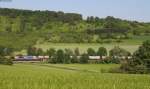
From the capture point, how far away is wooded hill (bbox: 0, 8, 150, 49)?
121 m

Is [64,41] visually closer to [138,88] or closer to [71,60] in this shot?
[71,60]

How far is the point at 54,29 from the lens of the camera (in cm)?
13500

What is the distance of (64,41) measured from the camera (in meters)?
122

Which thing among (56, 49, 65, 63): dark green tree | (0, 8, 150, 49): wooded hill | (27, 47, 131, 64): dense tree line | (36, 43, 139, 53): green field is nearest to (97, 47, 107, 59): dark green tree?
(27, 47, 131, 64): dense tree line

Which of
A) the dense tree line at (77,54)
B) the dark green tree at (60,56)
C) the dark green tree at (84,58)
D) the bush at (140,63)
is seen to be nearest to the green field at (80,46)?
the dense tree line at (77,54)

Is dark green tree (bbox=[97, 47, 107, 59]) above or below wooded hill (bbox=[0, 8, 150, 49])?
below

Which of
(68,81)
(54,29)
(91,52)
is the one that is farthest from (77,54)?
(68,81)

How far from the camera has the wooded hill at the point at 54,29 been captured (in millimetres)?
120688

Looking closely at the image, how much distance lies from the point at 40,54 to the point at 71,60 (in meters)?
11.1

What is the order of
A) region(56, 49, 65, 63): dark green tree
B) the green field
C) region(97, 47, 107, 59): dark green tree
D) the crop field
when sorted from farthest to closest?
the green field, region(97, 47, 107, 59): dark green tree, region(56, 49, 65, 63): dark green tree, the crop field

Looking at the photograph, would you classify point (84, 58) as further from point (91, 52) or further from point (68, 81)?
point (68, 81)

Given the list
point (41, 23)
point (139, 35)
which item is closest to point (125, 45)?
point (139, 35)

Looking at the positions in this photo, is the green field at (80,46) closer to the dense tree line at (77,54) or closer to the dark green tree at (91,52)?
the dark green tree at (91,52)

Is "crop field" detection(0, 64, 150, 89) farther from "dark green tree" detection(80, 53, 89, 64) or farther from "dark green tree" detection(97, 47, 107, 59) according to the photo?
"dark green tree" detection(97, 47, 107, 59)
